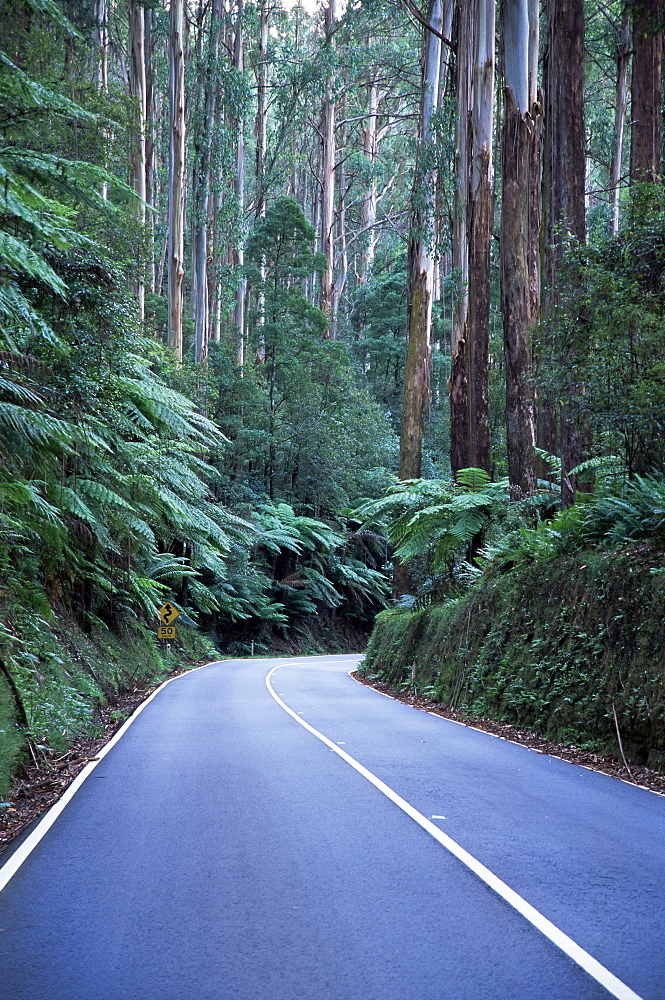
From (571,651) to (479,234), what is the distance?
12.2 m

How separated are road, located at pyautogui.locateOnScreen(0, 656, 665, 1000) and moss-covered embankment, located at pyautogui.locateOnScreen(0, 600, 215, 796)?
3.08ft

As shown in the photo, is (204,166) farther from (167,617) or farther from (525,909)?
(525,909)

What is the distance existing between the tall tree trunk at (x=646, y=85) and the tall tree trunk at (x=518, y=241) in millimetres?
2181

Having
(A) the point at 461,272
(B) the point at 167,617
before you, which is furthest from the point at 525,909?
(B) the point at 167,617

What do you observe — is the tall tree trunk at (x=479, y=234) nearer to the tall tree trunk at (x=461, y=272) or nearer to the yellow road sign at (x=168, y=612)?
the tall tree trunk at (x=461, y=272)

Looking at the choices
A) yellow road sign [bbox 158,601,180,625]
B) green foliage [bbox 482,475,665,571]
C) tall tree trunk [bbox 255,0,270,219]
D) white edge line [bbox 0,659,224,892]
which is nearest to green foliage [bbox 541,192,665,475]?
green foliage [bbox 482,475,665,571]

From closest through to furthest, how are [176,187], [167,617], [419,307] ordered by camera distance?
1. [419,307]
2. [167,617]
3. [176,187]

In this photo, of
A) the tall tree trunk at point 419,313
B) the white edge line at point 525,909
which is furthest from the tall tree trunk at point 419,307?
the white edge line at point 525,909

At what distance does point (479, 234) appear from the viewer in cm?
2020

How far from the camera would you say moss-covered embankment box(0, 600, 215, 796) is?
9336 mm

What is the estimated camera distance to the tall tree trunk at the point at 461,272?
21.5m

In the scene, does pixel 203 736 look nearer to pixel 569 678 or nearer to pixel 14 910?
pixel 569 678

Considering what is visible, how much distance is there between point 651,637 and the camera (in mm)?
9242

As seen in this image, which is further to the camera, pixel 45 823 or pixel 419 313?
pixel 419 313
